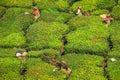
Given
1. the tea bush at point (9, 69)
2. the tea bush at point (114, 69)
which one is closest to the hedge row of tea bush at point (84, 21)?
the tea bush at point (114, 69)

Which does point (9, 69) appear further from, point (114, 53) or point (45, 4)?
→ point (45, 4)

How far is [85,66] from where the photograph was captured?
3.89m

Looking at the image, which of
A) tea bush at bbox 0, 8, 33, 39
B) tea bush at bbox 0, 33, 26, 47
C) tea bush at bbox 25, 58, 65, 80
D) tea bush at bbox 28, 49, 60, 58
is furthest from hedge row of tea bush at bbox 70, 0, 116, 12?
tea bush at bbox 25, 58, 65, 80

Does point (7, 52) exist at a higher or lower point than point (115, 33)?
lower

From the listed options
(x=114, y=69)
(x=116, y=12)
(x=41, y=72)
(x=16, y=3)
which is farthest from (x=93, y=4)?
(x=41, y=72)

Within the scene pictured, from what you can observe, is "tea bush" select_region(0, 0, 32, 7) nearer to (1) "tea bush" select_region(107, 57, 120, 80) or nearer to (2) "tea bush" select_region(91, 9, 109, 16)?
(2) "tea bush" select_region(91, 9, 109, 16)

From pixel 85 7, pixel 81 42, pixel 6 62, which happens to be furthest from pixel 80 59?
pixel 85 7

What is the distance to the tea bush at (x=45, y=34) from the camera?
169 inches

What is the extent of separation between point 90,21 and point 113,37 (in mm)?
505

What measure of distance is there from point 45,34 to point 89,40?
60 cm

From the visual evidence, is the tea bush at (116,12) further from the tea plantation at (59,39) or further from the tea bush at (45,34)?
the tea bush at (45,34)

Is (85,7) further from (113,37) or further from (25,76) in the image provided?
(25,76)

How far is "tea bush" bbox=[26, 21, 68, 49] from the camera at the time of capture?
14.1 ft

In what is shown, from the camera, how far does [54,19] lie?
15.9 ft
